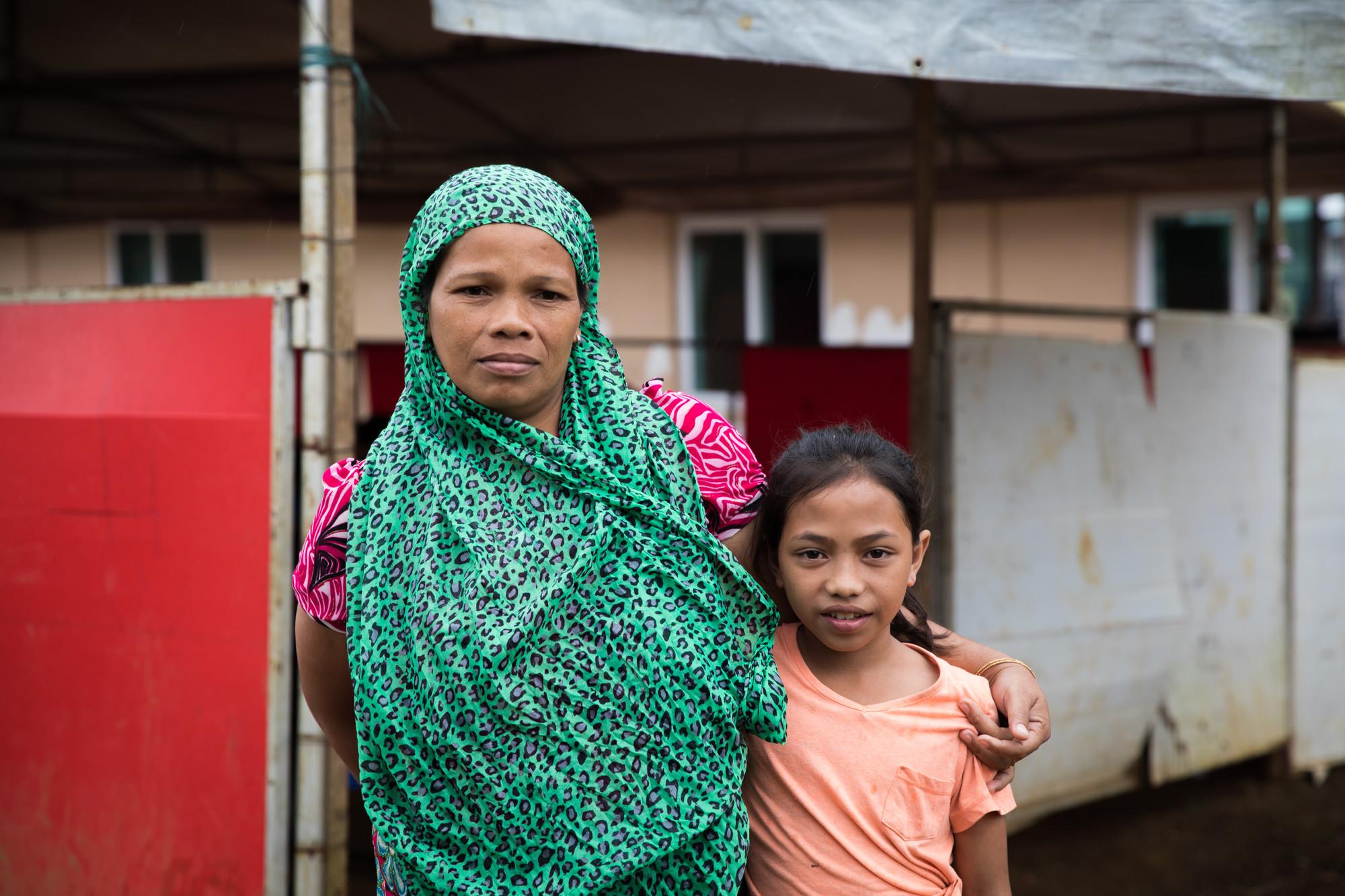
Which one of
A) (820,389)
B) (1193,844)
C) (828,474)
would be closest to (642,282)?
(820,389)

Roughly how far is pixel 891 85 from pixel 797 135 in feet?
3.30

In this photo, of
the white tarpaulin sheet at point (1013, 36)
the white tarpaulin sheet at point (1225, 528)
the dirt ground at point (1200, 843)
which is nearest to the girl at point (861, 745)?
the white tarpaulin sheet at point (1013, 36)

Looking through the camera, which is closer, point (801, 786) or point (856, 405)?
point (801, 786)

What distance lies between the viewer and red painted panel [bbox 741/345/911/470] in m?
4.74

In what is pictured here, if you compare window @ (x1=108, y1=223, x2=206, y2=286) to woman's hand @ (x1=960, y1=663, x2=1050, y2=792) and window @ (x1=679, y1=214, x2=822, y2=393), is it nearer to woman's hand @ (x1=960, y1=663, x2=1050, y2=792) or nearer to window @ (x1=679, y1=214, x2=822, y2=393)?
window @ (x1=679, y1=214, x2=822, y2=393)

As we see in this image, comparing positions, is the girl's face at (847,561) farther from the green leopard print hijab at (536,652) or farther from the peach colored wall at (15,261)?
the peach colored wall at (15,261)

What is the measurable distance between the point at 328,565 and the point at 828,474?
0.71 meters

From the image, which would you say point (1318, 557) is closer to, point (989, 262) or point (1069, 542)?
point (1069, 542)

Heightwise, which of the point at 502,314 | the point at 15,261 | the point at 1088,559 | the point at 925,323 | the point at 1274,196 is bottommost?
the point at 1088,559

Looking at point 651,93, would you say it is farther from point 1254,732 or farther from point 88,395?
point 1254,732

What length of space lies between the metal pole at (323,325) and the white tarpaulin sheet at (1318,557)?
4093mm

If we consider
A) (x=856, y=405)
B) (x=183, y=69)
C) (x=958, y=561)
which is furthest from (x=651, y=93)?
(x=958, y=561)

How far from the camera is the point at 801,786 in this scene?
157 centimetres

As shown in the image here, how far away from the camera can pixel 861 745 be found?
5.11ft
